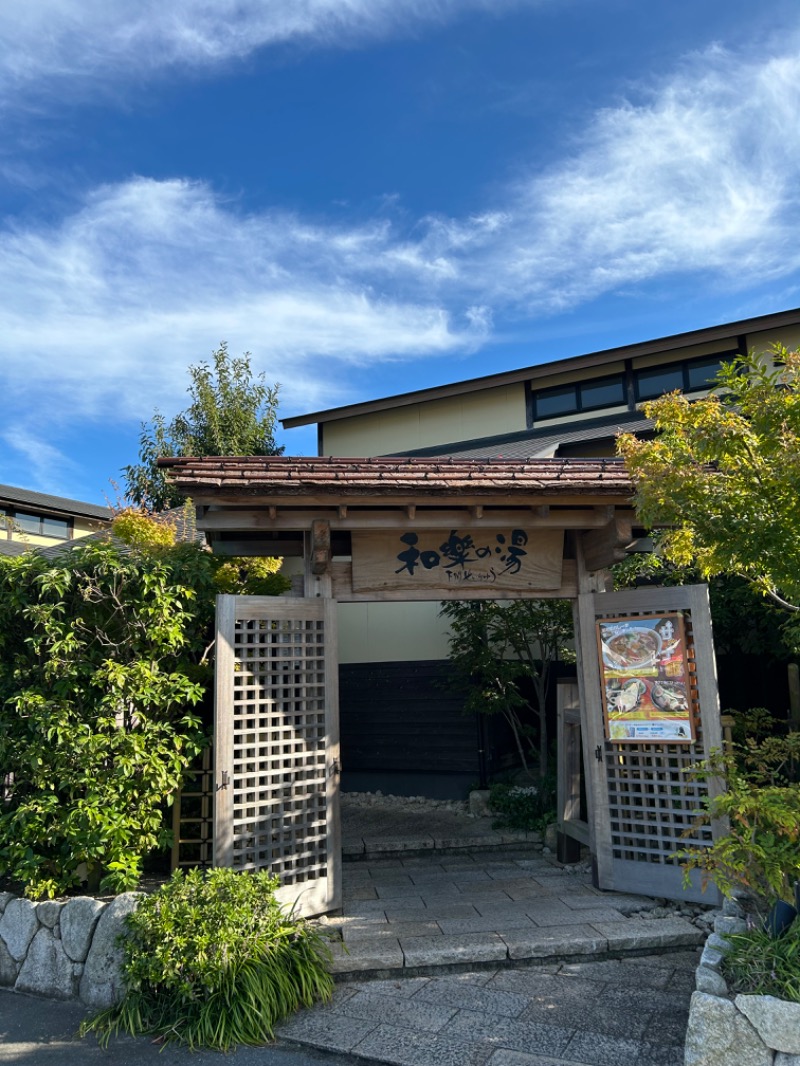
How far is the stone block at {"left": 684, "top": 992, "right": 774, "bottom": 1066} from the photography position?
11.8 feet

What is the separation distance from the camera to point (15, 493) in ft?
77.3

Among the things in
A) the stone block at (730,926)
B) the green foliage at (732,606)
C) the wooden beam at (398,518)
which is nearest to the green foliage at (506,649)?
the green foliage at (732,606)

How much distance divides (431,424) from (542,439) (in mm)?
2418

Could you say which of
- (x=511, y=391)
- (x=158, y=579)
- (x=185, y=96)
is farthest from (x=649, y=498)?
(x=511, y=391)

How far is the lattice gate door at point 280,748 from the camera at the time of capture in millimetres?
6000

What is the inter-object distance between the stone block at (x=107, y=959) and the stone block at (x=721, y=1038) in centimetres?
356

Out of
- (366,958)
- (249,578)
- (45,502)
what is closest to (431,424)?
(249,578)

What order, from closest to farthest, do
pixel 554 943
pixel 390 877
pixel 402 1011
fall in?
pixel 402 1011 → pixel 554 943 → pixel 390 877

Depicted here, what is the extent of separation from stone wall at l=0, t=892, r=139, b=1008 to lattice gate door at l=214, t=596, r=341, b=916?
91 cm

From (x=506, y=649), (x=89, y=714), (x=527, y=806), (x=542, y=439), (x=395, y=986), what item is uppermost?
(x=542, y=439)

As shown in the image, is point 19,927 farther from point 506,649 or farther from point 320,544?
point 506,649

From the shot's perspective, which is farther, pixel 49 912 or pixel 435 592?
pixel 435 592

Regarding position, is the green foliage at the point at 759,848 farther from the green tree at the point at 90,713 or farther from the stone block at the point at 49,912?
the stone block at the point at 49,912

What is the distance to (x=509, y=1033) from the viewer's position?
439 centimetres
